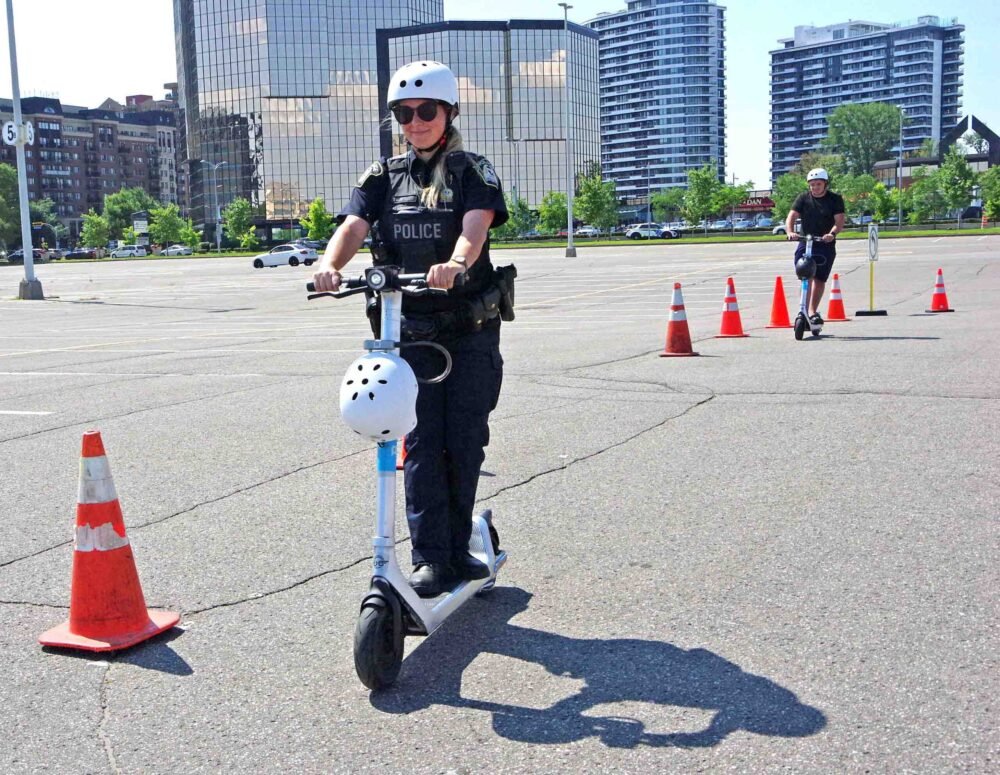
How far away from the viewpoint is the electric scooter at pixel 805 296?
13.1 m

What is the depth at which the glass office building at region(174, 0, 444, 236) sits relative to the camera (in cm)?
14088

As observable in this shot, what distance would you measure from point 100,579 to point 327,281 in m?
1.38

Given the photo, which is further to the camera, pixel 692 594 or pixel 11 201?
pixel 11 201

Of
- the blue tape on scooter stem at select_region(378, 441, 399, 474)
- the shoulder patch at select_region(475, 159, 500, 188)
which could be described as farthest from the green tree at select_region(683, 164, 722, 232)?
the blue tape on scooter stem at select_region(378, 441, 399, 474)

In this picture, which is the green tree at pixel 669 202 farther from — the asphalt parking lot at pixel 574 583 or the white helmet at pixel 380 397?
the white helmet at pixel 380 397

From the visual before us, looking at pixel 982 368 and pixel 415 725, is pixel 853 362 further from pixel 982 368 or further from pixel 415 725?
pixel 415 725

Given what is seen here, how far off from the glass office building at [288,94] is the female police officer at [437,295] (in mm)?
138795

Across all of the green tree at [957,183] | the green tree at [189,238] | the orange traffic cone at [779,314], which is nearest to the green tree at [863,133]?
the green tree at [957,183]

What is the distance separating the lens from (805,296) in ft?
43.1

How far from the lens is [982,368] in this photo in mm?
10195

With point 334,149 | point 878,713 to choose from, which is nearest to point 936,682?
point 878,713

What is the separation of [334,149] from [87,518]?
144 m

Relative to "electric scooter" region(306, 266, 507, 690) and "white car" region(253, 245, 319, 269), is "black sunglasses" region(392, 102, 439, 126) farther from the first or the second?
"white car" region(253, 245, 319, 269)

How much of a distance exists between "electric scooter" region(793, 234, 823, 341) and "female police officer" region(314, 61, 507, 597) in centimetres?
955
